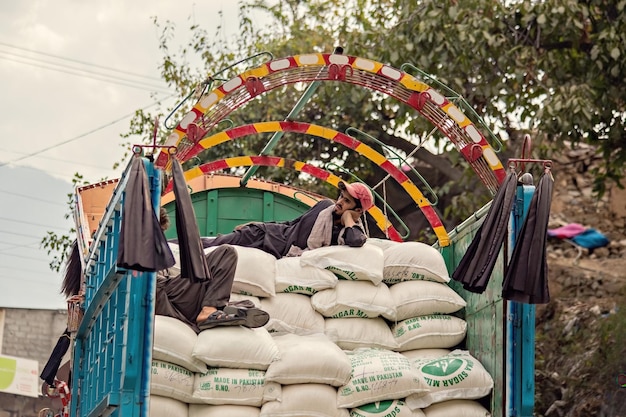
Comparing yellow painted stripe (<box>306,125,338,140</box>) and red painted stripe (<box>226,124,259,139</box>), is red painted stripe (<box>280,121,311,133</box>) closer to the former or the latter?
yellow painted stripe (<box>306,125,338,140</box>)

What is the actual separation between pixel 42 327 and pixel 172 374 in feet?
71.4

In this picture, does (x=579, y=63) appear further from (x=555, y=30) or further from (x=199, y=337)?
(x=199, y=337)

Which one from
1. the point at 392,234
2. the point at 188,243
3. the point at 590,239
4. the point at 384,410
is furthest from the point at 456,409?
the point at 590,239

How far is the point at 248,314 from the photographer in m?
5.07

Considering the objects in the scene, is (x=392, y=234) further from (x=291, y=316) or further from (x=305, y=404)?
(x=305, y=404)

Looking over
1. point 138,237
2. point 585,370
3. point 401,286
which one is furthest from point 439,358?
point 585,370

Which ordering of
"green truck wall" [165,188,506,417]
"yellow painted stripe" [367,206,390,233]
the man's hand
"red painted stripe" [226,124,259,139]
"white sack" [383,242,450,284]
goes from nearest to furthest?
"green truck wall" [165,188,506,417] → "white sack" [383,242,450,284] → the man's hand → "red painted stripe" [226,124,259,139] → "yellow painted stripe" [367,206,390,233]

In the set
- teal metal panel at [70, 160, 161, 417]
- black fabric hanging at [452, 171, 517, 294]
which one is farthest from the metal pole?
teal metal panel at [70, 160, 161, 417]

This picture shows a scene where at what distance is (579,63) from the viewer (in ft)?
34.6

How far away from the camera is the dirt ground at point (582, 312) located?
11586mm

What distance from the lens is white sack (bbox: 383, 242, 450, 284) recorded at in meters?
5.91

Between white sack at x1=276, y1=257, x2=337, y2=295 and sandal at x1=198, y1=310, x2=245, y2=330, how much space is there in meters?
0.73

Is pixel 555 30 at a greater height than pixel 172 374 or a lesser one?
greater

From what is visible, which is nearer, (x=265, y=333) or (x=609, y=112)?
(x=265, y=333)
